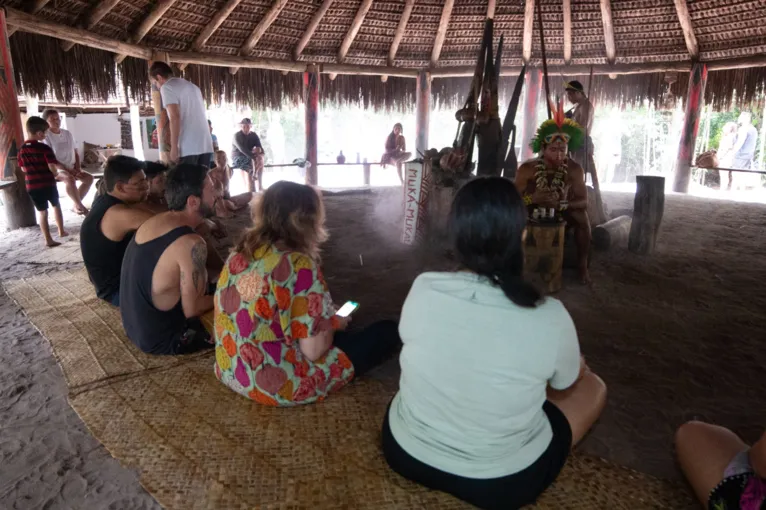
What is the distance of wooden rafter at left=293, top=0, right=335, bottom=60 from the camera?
9498 mm

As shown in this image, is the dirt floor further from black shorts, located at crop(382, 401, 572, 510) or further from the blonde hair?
the blonde hair

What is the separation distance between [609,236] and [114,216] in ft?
15.6

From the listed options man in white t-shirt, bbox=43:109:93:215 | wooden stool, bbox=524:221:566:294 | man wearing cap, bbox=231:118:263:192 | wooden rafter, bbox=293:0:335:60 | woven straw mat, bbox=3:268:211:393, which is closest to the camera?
woven straw mat, bbox=3:268:211:393

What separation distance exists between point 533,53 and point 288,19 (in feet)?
17.1

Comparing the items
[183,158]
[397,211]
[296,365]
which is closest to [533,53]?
[397,211]

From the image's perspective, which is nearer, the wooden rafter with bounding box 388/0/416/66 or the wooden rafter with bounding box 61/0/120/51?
the wooden rafter with bounding box 61/0/120/51

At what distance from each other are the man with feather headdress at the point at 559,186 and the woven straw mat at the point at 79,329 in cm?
297

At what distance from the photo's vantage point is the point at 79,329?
11.0 ft

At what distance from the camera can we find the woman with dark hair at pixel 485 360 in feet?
4.91

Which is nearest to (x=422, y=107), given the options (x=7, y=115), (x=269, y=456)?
(x=7, y=115)

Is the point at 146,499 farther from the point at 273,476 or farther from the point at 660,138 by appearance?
the point at 660,138

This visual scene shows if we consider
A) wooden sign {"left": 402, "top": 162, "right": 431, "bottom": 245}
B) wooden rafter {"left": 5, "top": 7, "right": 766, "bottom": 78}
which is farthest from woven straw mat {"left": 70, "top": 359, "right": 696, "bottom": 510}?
wooden rafter {"left": 5, "top": 7, "right": 766, "bottom": 78}

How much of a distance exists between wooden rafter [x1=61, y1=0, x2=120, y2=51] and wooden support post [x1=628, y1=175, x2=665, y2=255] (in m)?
7.09

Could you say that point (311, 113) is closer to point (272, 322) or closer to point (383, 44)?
point (383, 44)
